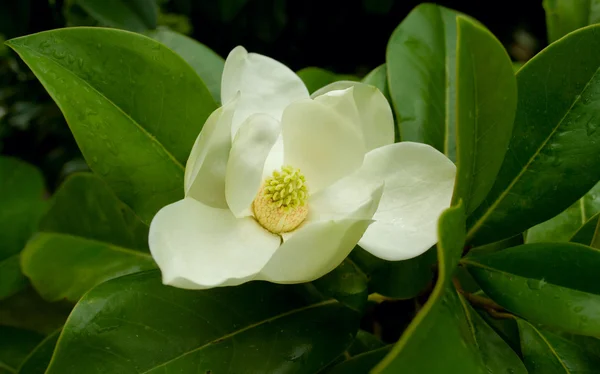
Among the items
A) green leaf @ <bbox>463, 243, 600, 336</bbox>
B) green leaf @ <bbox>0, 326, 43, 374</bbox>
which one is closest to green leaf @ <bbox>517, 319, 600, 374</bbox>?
green leaf @ <bbox>463, 243, 600, 336</bbox>

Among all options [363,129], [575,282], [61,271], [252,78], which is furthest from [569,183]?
[61,271]

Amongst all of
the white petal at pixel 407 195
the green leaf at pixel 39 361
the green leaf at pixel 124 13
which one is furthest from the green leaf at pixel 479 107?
the green leaf at pixel 124 13

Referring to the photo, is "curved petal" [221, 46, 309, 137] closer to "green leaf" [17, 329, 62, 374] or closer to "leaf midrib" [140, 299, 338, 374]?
"leaf midrib" [140, 299, 338, 374]

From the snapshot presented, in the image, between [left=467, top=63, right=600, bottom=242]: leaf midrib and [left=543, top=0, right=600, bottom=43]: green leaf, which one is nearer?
[left=467, top=63, right=600, bottom=242]: leaf midrib

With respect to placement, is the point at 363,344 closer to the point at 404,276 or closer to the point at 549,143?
the point at 404,276

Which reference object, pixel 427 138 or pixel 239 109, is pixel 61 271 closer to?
pixel 239 109

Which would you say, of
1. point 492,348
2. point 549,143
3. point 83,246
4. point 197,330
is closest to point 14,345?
point 83,246
